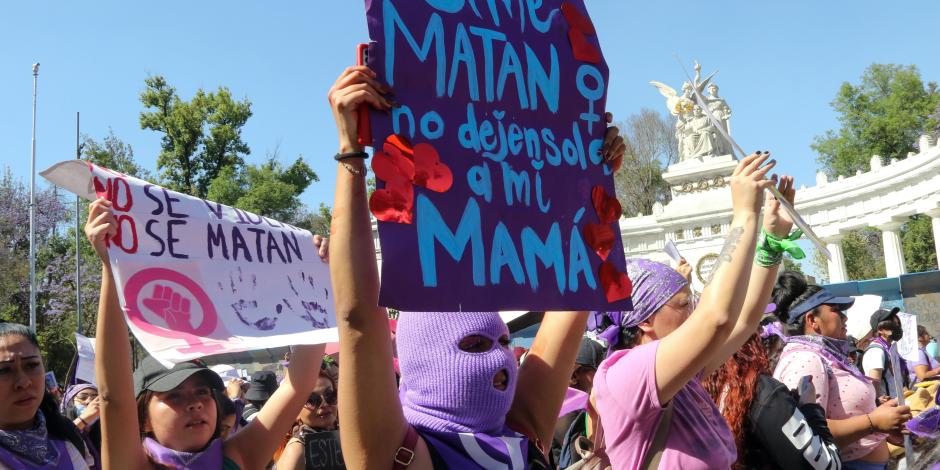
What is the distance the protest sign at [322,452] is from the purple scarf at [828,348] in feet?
7.56

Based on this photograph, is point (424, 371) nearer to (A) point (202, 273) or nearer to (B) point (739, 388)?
(A) point (202, 273)

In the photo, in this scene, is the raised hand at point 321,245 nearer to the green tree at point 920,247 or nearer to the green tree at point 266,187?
the green tree at point 266,187

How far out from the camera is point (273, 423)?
3229 millimetres

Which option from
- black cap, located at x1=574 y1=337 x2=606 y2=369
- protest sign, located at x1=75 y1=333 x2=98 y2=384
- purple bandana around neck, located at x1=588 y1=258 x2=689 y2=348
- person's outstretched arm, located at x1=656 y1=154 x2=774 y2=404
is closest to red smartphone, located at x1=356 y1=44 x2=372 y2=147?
person's outstretched arm, located at x1=656 y1=154 x2=774 y2=404

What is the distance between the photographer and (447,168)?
223 cm

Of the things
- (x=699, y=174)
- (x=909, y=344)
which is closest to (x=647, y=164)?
(x=699, y=174)

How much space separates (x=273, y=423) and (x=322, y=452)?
836mm

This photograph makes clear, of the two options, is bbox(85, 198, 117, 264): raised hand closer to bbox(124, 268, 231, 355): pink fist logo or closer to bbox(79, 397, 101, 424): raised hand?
bbox(124, 268, 231, 355): pink fist logo

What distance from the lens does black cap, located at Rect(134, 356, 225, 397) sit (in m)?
3.11

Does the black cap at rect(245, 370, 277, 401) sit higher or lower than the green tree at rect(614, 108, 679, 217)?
lower

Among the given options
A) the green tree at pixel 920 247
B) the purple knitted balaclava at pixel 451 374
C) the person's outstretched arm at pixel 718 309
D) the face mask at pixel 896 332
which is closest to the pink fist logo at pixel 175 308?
the purple knitted balaclava at pixel 451 374

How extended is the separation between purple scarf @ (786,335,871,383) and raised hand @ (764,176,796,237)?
1.49 meters

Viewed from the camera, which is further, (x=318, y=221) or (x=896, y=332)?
(x=318, y=221)

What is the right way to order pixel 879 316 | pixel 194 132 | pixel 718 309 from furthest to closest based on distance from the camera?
pixel 194 132 → pixel 879 316 → pixel 718 309
